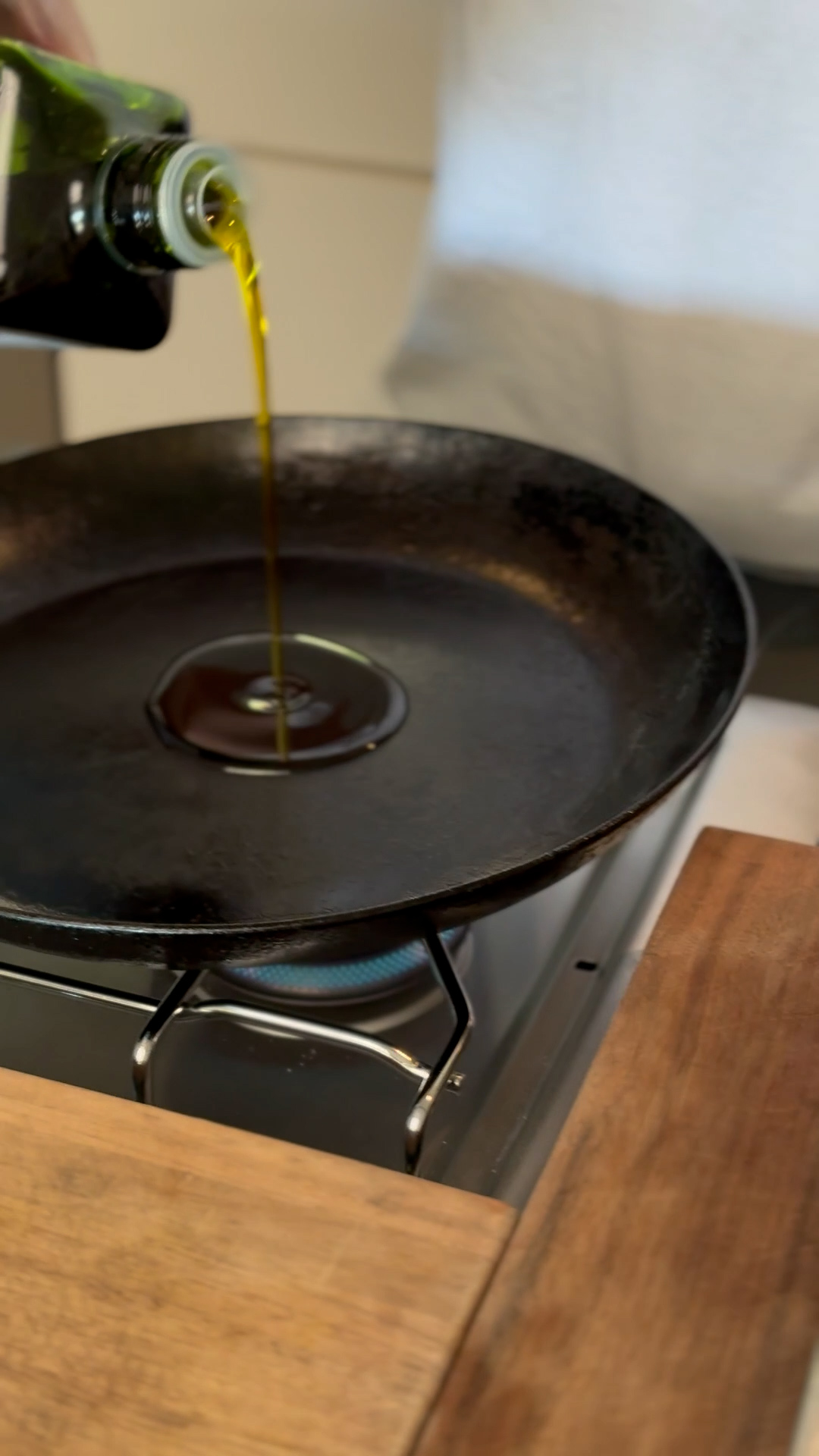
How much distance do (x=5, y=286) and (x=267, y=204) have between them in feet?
1.30

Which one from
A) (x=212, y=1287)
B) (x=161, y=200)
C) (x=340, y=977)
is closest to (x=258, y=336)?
(x=161, y=200)

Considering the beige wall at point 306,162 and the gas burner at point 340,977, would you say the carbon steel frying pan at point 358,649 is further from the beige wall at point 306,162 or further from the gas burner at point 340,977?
the beige wall at point 306,162

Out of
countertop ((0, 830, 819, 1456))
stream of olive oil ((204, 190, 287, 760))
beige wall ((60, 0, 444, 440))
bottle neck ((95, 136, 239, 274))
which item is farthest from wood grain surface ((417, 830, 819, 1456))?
beige wall ((60, 0, 444, 440))

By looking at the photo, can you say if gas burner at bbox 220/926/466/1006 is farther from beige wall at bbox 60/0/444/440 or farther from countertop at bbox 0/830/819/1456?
beige wall at bbox 60/0/444/440

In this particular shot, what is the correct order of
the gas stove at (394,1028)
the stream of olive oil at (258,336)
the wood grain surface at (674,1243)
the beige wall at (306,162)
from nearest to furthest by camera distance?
the wood grain surface at (674,1243) → the gas stove at (394,1028) → the stream of olive oil at (258,336) → the beige wall at (306,162)

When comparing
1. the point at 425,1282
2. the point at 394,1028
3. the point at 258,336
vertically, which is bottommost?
the point at 394,1028

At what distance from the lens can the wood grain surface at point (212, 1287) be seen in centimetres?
30

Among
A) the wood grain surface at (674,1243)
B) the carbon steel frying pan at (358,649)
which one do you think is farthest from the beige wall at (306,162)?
the wood grain surface at (674,1243)

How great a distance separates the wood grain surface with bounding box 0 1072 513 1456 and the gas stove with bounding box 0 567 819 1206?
104 mm

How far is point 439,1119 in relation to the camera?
484mm

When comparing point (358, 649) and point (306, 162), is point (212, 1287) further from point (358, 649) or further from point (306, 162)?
point (306, 162)

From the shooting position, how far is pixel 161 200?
21.8 inches

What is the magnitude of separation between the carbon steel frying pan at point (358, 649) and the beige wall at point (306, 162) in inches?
8.8

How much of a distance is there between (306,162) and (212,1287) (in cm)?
81
